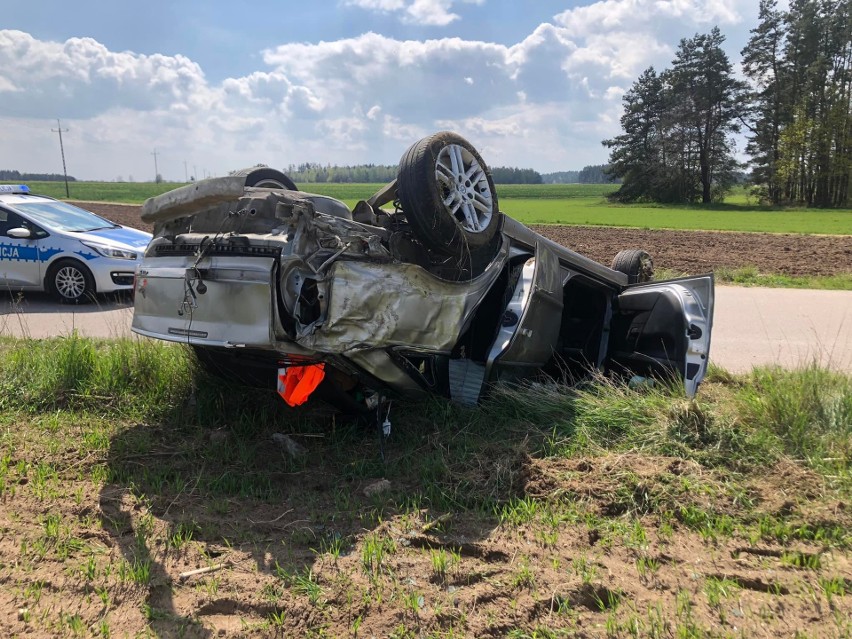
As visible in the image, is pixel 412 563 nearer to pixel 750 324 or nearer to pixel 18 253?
pixel 750 324

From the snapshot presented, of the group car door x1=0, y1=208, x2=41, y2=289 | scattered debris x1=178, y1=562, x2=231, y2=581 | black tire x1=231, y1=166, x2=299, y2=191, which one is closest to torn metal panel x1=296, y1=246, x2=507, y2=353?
scattered debris x1=178, y1=562, x2=231, y2=581

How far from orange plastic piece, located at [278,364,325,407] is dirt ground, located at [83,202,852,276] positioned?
40.0 ft

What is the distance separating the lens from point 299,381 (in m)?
3.38

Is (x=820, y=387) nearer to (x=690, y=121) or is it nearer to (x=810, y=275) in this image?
(x=810, y=275)

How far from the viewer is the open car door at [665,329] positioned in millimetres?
4578

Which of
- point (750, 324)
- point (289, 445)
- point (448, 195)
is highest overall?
point (448, 195)

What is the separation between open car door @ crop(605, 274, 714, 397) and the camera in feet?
15.0

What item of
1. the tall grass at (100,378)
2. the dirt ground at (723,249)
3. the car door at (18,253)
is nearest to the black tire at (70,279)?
the car door at (18,253)

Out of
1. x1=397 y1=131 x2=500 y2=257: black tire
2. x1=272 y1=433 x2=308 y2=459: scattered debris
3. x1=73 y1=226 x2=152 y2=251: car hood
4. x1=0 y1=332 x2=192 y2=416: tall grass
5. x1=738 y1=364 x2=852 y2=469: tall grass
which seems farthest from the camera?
x1=73 y1=226 x2=152 y2=251: car hood

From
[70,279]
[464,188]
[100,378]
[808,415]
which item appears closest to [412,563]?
[464,188]

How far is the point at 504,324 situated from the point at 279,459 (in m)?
1.62

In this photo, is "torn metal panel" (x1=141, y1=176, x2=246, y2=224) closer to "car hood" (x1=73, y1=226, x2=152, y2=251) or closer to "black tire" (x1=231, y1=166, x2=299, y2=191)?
"black tire" (x1=231, y1=166, x2=299, y2=191)

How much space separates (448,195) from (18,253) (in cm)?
779

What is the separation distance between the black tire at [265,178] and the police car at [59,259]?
5289 millimetres
